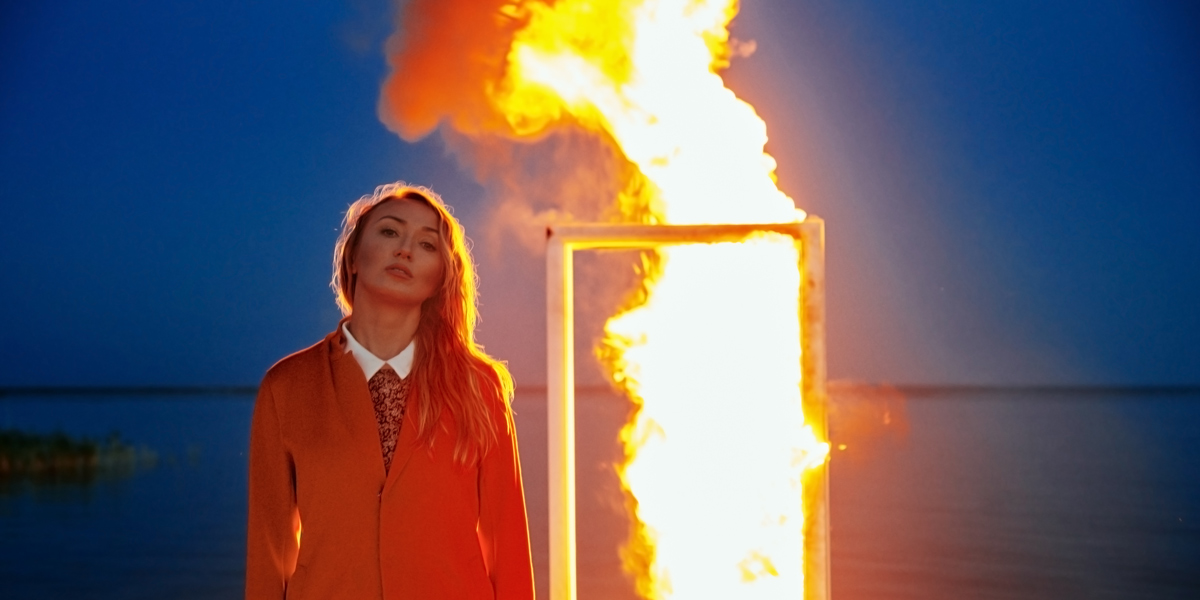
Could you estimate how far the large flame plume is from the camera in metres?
1.94

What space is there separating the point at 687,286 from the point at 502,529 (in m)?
0.63

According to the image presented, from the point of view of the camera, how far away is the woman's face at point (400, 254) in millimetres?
1963

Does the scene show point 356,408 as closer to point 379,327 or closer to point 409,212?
point 379,327

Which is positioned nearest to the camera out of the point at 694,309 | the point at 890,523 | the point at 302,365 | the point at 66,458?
the point at 302,365

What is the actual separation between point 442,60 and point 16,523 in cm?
733

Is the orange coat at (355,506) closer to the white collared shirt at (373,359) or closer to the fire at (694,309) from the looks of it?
the white collared shirt at (373,359)

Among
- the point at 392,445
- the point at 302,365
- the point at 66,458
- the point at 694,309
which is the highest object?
the point at 694,309

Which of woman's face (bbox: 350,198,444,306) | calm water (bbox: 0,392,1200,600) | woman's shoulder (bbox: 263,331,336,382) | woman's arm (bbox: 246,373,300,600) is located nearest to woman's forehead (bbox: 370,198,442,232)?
woman's face (bbox: 350,198,444,306)

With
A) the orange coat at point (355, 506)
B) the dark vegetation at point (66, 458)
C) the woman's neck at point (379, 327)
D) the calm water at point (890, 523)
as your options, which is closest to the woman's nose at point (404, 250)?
the woman's neck at point (379, 327)

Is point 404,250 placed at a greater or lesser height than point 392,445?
greater

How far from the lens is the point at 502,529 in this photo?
1993mm

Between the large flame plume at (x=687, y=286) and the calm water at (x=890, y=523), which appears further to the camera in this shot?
the calm water at (x=890, y=523)

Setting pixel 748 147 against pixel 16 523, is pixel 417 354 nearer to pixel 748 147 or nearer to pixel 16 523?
pixel 748 147

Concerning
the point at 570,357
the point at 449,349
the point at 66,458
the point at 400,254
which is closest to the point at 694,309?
the point at 570,357
